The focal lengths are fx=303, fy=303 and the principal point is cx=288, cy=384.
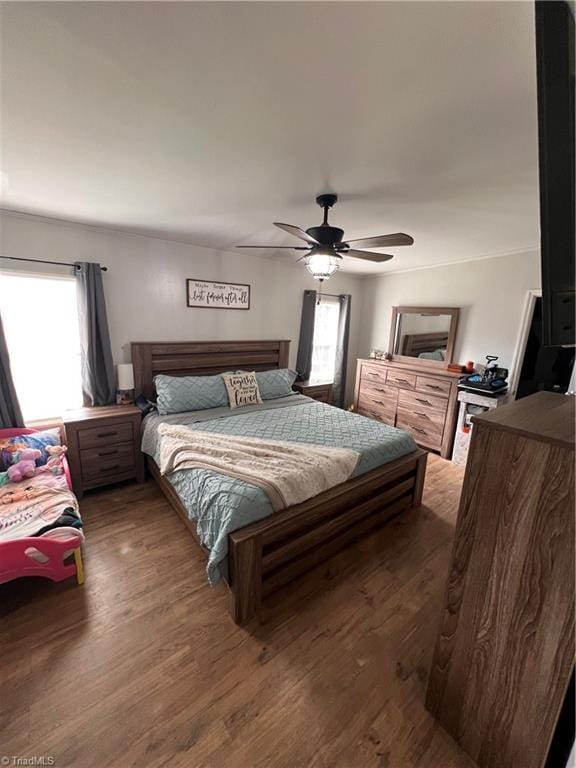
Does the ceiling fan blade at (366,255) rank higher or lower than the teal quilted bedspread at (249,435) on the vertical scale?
higher

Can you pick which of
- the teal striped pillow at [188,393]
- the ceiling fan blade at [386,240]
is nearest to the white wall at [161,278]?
the teal striped pillow at [188,393]

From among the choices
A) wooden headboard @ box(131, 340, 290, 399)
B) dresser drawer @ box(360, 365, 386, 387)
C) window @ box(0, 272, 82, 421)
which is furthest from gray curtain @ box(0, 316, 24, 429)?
dresser drawer @ box(360, 365, 386, 387)

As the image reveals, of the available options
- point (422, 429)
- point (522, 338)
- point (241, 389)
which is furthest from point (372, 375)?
point (241, 389)

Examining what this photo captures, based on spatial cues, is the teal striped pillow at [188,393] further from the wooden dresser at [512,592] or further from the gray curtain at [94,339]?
the wooden dresser at [512,592]

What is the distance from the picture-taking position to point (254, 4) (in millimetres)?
781

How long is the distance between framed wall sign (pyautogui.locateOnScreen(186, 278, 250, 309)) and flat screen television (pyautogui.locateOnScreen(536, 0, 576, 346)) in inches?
127

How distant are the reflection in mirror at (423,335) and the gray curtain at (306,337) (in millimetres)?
1299

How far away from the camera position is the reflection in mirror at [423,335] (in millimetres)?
4004

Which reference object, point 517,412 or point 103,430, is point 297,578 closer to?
point 517,412

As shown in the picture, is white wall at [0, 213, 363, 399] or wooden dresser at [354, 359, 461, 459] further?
wooden dresser at [354, 359, 461, 459]

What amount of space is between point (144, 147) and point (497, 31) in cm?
142

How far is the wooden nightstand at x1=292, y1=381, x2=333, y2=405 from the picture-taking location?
13.5ft

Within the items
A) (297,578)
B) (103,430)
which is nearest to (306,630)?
(297,578)

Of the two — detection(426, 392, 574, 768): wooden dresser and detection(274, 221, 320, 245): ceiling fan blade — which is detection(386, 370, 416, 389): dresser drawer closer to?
detection(274, 221, 320, 245): ceiling fan blade
